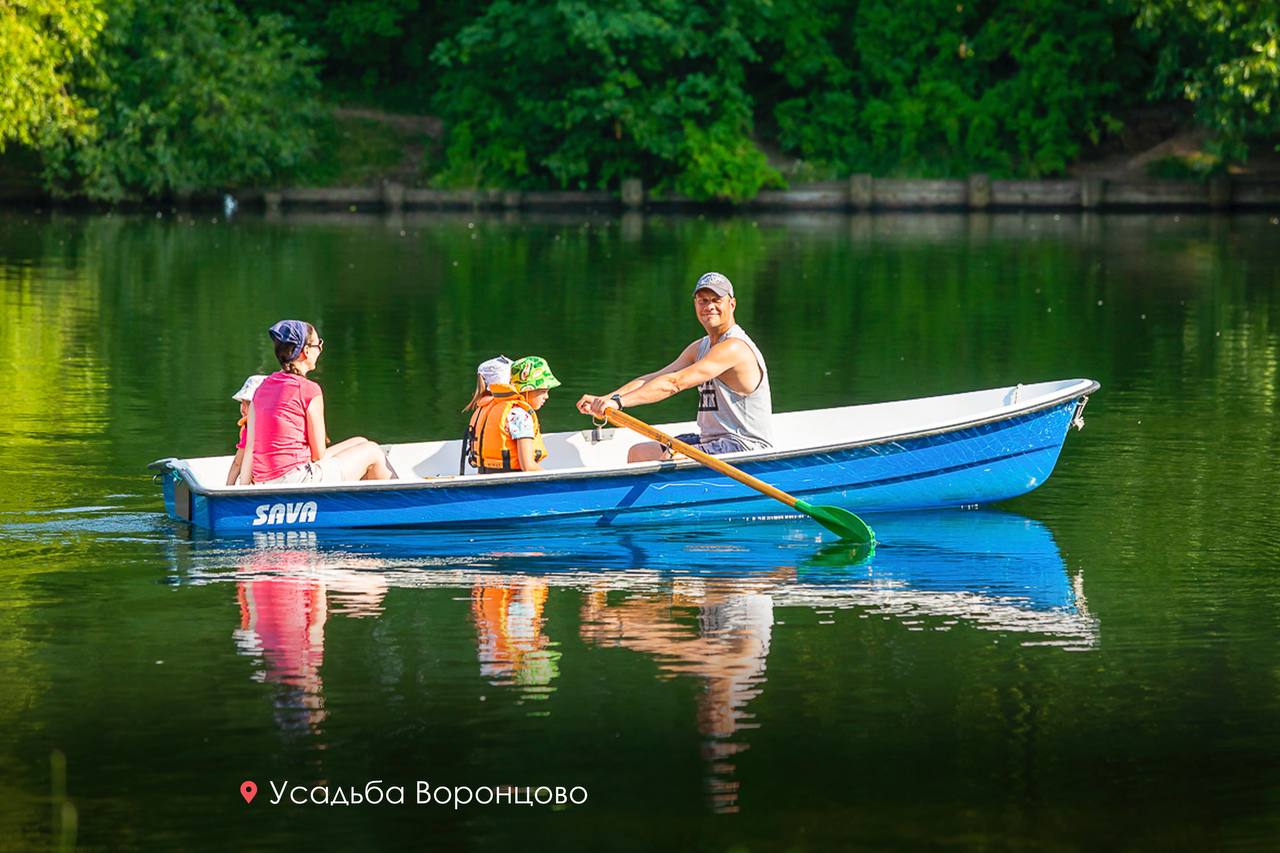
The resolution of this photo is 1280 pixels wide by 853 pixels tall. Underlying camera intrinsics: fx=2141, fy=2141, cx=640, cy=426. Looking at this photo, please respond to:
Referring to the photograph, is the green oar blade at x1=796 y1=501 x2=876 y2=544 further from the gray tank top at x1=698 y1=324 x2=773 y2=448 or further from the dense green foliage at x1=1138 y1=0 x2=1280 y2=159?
the dense green foliage at x1=1138 y1=0 x2=1280 y2=159

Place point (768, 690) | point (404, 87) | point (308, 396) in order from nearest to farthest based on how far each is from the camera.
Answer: point (768, 690), point (308, 396), point (404, 87)

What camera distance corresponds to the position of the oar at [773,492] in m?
12.2

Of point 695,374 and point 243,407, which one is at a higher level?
point 695,374

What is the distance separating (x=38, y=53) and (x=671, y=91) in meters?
16.0

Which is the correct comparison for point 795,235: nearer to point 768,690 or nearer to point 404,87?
point 404,87

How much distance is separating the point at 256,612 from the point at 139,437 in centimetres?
564

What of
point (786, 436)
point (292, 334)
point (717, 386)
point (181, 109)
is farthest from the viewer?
point (181, 109)

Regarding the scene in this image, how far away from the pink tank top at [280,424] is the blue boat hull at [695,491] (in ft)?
0.82

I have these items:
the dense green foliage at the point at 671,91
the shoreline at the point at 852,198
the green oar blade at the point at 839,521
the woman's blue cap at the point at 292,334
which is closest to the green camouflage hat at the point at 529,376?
the woman's blue cap at the point at 292,334

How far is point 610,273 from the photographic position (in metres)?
30.9

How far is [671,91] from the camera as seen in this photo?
47.3 meters

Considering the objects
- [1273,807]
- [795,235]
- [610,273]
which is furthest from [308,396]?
[795,235]

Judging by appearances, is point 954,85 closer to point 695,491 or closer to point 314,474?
point 695,491

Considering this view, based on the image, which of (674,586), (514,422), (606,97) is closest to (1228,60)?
(606,97)
